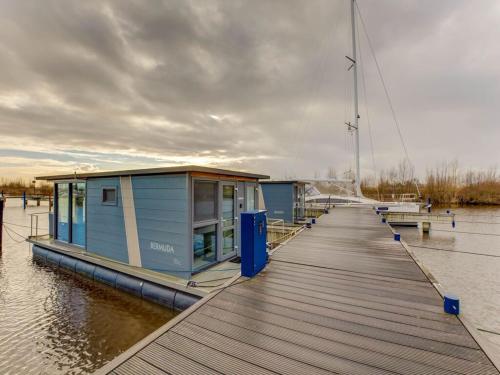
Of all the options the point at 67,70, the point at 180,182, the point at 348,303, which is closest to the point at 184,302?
the point at 180,182

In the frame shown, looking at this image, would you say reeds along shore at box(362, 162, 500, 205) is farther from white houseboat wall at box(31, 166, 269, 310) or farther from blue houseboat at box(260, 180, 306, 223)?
white houseboat wall at box(31, 166, 269, 310)

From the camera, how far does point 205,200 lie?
582cm

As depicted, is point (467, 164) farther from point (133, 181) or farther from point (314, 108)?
point (133, 181)

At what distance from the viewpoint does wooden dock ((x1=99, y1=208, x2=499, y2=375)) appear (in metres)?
1.75

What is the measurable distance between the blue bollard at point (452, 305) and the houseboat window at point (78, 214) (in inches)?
375

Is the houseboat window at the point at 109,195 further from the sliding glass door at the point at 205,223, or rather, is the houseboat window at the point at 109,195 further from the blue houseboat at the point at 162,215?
the sliding glass door at the point at 205,223

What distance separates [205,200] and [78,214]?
211 inches

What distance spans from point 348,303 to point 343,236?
4698mm

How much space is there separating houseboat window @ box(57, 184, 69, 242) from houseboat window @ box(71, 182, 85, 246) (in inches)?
16.7

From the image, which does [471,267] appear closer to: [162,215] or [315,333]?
[315,333]

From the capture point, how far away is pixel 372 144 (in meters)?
21.9

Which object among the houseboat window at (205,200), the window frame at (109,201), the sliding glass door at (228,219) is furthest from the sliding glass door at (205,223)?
the window frame at (109,201)

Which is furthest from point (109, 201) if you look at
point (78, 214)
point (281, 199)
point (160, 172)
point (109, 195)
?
point (281, 199)

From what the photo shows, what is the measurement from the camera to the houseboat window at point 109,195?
6.53m
